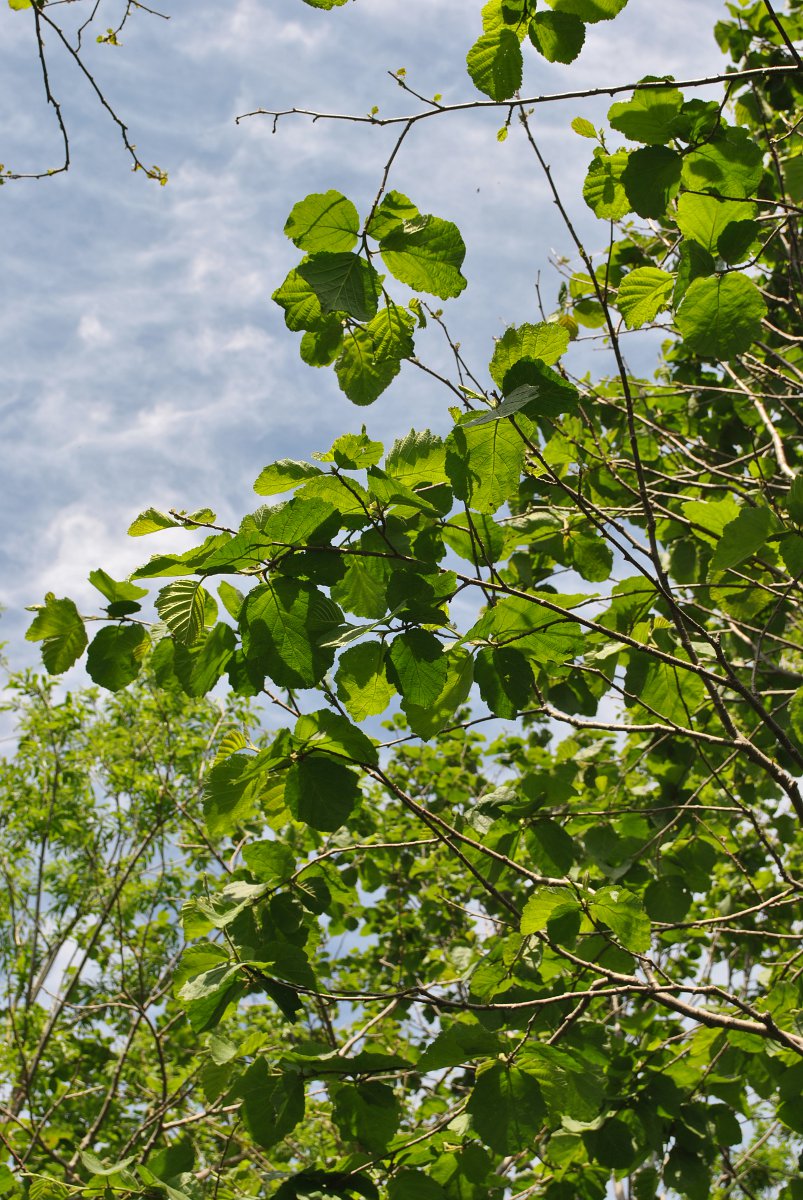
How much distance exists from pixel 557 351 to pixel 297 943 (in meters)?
1.24

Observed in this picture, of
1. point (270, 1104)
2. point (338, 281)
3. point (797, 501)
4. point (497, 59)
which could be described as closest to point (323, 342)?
point (338, 281)

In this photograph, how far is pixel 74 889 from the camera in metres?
7.69

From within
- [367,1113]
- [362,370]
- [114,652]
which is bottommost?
[367,1113]

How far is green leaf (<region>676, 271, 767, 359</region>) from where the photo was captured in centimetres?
147

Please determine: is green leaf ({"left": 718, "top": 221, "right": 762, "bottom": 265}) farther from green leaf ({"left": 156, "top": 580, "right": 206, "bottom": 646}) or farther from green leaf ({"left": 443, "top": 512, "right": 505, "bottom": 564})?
green leaf ({"left": 156, "top": 580, "right": 206, "bottom": 646})

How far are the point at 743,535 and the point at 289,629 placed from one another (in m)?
0.75

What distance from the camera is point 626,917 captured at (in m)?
1.68

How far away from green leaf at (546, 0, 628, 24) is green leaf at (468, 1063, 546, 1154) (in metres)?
1.77

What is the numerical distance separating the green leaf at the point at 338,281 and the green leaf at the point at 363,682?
54 centimetres

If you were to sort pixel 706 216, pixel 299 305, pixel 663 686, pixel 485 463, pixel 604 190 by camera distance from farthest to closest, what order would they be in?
pixel 663 686, pixel 604 190, pixel 299 305, pixel 706 216, pixel 485 463

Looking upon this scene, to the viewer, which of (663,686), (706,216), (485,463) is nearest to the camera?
(485,463)

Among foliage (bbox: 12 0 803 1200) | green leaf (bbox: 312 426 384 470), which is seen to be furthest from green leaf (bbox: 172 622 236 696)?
green leaf (bbox: 312 426 384 470)

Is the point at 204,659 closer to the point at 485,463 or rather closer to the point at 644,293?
the point at 485,463

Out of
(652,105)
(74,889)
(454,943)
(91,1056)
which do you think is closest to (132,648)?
(652,105)
